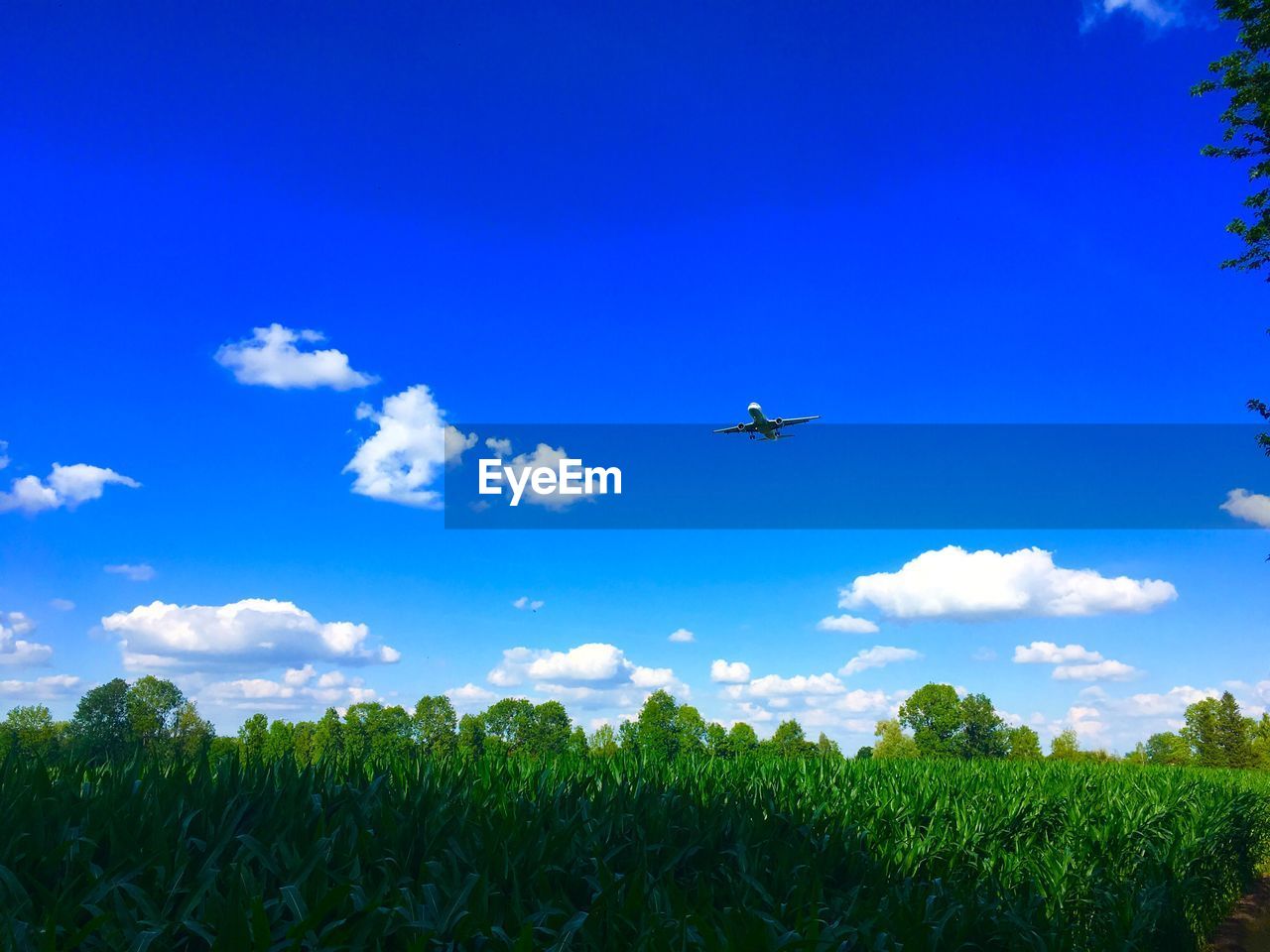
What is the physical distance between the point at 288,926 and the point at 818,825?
5082mm

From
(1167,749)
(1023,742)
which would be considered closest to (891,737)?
(1023,742)

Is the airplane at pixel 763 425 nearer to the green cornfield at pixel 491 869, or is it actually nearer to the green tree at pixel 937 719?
the green cornfield at pixel 491 869

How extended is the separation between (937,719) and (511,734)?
1613 inches

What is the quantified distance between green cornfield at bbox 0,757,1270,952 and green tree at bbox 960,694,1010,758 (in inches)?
2639

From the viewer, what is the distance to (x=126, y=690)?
137 feet

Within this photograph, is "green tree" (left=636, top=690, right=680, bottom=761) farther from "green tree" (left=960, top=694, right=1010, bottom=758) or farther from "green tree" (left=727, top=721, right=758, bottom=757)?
"green tree" (left=960, top=694, right=1010, bottom=758)

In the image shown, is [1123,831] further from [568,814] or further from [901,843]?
[568,814]

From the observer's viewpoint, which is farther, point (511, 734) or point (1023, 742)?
point (1023, 742)

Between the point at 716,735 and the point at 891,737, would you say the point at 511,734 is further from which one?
the point at 891,737

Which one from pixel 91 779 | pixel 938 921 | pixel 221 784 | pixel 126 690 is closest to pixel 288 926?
pixel 221 784

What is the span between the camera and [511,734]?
4803cm

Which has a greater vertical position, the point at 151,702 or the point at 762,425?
the point at 762,425

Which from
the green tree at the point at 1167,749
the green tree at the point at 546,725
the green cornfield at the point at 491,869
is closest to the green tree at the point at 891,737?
the green tree at the point at 1167,749

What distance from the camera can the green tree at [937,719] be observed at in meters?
71.2
